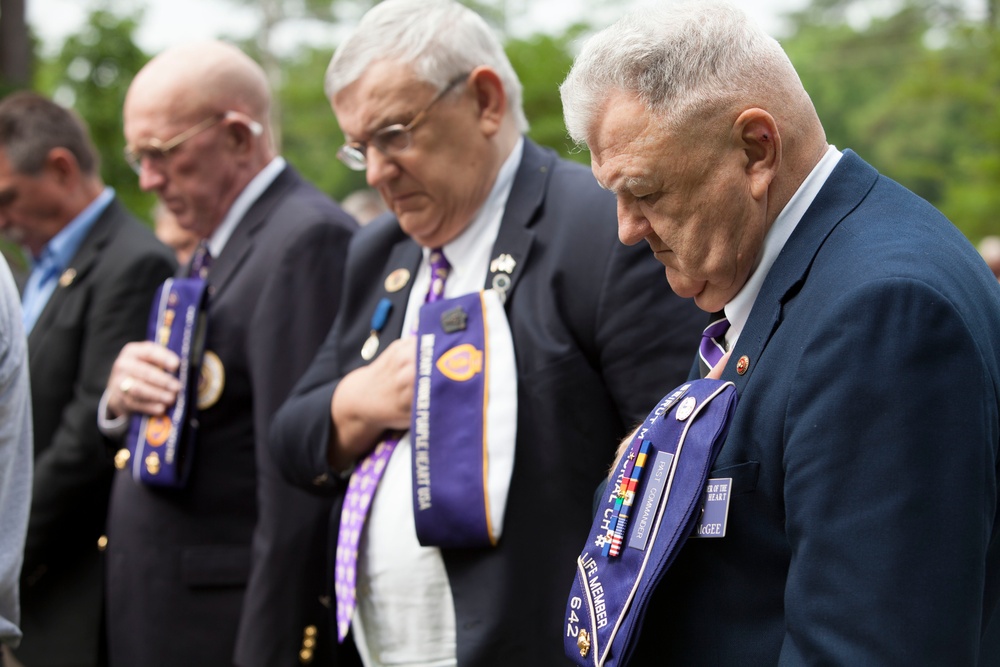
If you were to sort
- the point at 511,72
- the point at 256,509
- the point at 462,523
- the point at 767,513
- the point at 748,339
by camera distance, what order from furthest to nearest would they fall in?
the point at 256,509 → the point at 511,72 → the point at 462,523 → the point at 748,339 → the point at 767,513

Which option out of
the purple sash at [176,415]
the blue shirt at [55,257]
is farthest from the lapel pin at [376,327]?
the blue shirt at [55,257]

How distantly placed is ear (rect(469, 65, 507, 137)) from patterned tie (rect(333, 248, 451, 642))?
1.38 feet

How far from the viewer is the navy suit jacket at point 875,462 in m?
1.46

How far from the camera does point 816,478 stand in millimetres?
1523

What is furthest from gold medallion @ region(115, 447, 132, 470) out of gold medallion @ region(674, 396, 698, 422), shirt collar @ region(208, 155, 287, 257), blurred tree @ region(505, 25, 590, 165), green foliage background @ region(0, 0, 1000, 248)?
blurred tree @ region(505, 25, 590, 165)

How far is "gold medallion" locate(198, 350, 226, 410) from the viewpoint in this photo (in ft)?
11.2

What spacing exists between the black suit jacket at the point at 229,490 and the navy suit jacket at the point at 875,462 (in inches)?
74.3

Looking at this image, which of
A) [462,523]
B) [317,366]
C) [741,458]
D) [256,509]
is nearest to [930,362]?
[741,458]

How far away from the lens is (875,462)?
58.1 inches

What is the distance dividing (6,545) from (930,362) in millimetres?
2063

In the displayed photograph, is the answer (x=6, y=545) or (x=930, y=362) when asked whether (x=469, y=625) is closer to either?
(x=6, y=545)

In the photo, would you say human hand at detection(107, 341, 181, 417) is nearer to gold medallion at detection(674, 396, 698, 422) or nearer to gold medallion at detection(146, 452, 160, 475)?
gold medallion at detection(146, 452, 160, 475)

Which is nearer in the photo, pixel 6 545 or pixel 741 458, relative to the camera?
pixel 741 458

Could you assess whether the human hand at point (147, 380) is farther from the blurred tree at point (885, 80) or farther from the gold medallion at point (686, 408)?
the blurred tree at point (885, 80)
